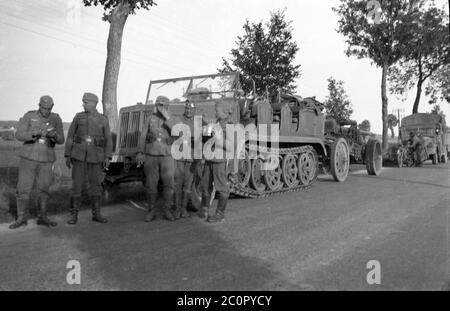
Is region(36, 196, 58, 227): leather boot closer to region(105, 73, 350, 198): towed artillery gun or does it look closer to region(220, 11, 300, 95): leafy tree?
region(105, 73, 350, 198): towed artillery gun

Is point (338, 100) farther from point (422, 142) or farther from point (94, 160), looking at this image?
point (94, 160)

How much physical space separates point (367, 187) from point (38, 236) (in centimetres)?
746

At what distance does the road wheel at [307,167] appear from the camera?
10.0 m

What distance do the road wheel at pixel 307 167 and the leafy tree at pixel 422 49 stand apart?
13.9 metres

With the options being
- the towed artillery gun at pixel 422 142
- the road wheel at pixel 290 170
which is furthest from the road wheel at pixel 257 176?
the towed artillery gun at pixel 422 142

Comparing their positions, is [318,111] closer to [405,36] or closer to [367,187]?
[367,187]

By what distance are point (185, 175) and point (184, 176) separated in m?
0.03

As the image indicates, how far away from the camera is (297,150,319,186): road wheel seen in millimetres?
10008

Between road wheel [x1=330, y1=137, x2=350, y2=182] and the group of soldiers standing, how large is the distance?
228 inches

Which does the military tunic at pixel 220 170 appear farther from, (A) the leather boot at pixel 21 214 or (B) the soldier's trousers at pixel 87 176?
(A) the leather boot at pixel 21 214

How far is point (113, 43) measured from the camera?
10.8 meters

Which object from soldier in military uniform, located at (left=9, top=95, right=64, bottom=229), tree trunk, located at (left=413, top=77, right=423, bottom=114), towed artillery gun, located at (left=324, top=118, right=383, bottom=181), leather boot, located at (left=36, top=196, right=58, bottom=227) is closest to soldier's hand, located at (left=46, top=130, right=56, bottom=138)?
soldier in military uniform, located at (left=9, top=95, right=64, bottom=229)

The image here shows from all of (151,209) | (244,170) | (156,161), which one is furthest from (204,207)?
(244,170)
